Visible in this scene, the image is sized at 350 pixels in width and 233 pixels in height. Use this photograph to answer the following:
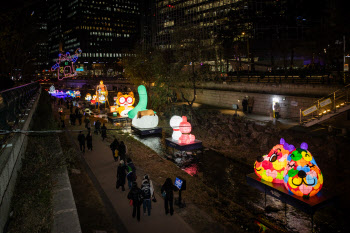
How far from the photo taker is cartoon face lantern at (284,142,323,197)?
29.9 feet

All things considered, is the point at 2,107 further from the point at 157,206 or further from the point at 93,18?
the point at 93,18

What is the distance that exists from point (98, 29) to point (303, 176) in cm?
15735

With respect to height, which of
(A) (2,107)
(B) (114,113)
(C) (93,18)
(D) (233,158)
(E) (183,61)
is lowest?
(D) (233,158)

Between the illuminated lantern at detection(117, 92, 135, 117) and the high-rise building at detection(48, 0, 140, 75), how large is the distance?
115m

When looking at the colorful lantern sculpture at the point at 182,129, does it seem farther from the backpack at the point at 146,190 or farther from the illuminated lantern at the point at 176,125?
the backpack at the point at 146,190

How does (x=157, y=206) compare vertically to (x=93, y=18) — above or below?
below

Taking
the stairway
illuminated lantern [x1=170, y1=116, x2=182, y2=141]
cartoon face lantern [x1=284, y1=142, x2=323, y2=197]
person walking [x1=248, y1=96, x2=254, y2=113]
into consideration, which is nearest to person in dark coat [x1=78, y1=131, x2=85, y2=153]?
illuminated lantern [x1=170, y1=116, x2=182, y2=141]

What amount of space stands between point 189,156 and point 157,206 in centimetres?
750

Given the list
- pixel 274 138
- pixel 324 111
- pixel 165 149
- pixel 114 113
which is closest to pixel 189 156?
pixel 165 149

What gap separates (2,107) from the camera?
8570 mm

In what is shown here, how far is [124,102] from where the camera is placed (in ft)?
86.3

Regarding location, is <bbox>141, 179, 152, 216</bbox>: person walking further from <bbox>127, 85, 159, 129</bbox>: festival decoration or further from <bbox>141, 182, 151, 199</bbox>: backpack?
<bbox>127, 85, 159, 129</bbox>: festival decoration

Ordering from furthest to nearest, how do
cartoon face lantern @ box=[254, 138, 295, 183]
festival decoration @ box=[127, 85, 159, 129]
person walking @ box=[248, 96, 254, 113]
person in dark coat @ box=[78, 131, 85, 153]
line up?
person walking @ box=[248, 96, 254, 113], festival decoration @ box=[127, 85, 159, 129], person in dark coat @ box=[78, 131, 85, 153], cartoon face lantern @ box=[254, 138, 295, 183]


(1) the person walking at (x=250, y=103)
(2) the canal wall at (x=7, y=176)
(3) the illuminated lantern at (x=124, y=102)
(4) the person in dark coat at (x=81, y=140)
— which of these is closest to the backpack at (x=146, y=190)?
(2) the canal wall at (x=7, y=176)
